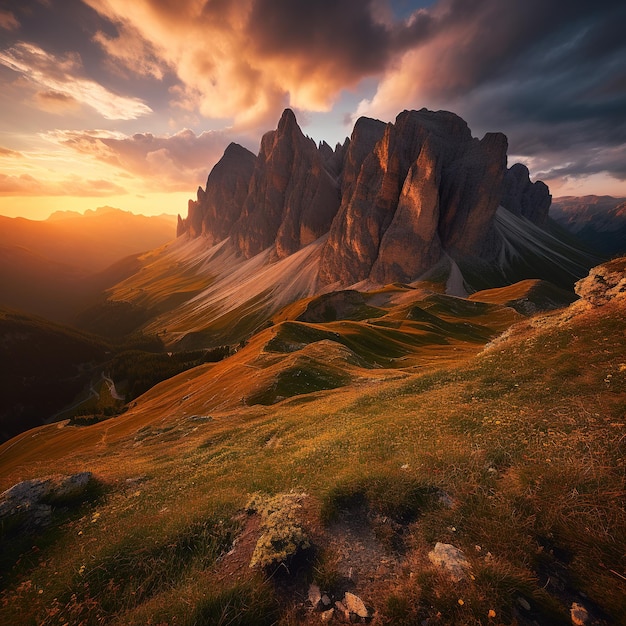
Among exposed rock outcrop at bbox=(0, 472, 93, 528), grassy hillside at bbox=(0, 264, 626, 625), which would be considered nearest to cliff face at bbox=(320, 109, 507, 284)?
grassy hillside at bbox=(0, 264, 626, 625)

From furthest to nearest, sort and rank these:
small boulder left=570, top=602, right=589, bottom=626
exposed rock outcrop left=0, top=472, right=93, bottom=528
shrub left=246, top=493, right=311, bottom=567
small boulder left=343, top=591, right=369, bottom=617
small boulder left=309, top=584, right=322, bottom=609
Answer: exposed rock outcrop left=0, top=472, right=93, bottom=528 < shrub left=246, top=493, right=311, bottom=567 < small boulder left=309, top=584, right=322, bottom=609 < small boulder left=343, top=591, right=369, bottom=617 < small boulder left=570, top=602, right=589, bottom=626

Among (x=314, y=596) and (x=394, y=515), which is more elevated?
(x=394, y=515)

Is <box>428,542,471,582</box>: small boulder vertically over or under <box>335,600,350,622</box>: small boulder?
over

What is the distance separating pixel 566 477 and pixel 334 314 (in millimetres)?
115034

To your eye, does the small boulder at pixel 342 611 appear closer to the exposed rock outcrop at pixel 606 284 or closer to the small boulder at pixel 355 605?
the small boulder at pixel 355 605

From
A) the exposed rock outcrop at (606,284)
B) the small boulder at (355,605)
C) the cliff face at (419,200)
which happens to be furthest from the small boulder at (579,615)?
the cliff face at (419,200)

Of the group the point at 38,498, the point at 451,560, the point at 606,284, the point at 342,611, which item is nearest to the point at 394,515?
the point at 451,560

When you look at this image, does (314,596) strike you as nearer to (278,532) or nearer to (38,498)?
(278,532)

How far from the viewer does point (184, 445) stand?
28.5 metres

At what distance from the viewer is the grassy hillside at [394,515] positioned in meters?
7.50

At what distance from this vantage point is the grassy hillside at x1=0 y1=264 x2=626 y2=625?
7.50m

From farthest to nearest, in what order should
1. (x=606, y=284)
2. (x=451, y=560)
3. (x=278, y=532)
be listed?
(x=606, y=284), (x=278, y=532), (x=451, y=560)

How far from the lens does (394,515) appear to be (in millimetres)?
10430

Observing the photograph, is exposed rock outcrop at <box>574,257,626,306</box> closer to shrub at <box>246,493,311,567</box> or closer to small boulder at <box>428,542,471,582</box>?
small boulder at <box>428,542,471,582</box>
